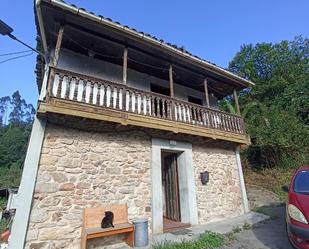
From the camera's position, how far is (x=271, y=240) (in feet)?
18.3

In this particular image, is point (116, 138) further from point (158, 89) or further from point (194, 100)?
point (194, 100)

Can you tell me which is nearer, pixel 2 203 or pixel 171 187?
pixel 171 187

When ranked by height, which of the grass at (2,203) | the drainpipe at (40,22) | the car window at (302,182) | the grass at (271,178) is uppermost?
the drainpipe at (40,22)

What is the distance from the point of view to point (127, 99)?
6.53 metres

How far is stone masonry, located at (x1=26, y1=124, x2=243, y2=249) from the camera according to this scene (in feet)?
16.6

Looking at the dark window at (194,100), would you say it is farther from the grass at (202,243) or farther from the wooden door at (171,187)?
the grass at (202,243)

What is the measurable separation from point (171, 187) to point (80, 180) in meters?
3.68

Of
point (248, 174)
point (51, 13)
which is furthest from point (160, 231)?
point (248, 174)

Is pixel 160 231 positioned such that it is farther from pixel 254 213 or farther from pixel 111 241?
pixel 254 213

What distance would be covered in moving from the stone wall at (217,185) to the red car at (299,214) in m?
3.72

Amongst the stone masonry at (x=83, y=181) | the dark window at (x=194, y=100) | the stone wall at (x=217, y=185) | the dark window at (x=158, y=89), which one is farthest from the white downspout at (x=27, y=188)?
the dark window at (x=194, y=100)

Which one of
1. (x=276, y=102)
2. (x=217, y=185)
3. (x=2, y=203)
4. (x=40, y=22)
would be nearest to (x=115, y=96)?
(x=40, y=22)

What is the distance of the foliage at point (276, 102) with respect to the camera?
518 inches

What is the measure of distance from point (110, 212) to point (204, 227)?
3.22 m
